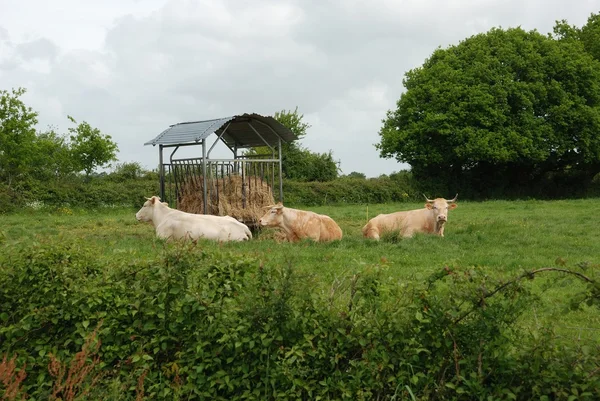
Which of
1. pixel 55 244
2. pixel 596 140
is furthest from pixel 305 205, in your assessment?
pixel 55 244

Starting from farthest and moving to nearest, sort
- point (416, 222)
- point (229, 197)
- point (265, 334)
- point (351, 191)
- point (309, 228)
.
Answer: point (351, 191), point (229, 197), point (416, 222), point (309, 228), point (265, 334)

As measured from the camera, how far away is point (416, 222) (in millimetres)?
15695

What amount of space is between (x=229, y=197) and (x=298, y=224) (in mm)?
2391

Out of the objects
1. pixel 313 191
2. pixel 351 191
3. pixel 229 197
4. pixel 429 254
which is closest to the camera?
pixel 429 254

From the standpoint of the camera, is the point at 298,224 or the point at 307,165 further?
the point at 307,165

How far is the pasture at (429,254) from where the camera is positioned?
538cm

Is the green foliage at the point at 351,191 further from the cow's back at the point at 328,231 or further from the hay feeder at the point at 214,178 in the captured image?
the cow's back at the point at 328,231

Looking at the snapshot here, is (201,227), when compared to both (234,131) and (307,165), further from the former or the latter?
(307,165)

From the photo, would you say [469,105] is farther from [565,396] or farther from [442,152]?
[565,396]

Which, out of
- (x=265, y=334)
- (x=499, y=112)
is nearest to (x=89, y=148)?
(x=499, y=112)

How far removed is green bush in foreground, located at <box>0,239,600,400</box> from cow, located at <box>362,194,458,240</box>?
9.65 meters

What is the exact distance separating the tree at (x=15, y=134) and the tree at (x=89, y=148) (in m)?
6.88

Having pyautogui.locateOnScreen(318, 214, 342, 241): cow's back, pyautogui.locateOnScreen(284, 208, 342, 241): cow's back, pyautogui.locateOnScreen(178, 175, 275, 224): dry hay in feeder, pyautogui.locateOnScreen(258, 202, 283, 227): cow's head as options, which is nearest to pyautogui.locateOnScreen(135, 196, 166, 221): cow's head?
pyautogui.locateOnScreen(178, 175, 275, 224): dry hay in feeder

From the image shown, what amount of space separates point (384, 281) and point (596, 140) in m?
37.6
